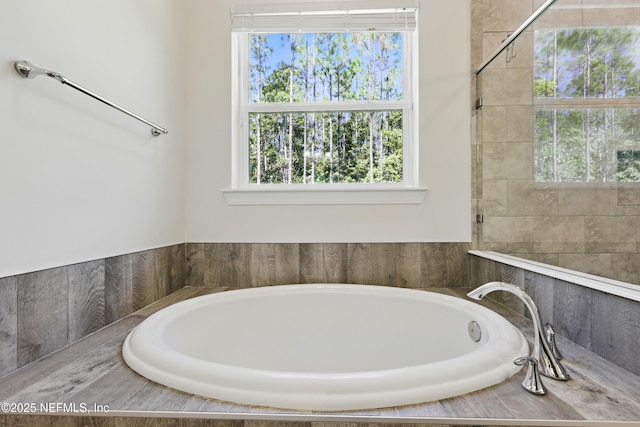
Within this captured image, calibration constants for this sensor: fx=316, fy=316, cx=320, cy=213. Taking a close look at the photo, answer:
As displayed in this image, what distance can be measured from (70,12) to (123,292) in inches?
38.5

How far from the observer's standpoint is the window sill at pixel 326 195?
175cm

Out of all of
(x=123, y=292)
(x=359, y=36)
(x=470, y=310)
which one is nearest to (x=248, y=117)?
(x=359, y=36)

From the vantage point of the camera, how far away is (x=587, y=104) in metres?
1.28

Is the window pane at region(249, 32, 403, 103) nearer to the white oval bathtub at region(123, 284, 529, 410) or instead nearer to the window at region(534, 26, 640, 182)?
the window at region(534, 26, 640, 182)

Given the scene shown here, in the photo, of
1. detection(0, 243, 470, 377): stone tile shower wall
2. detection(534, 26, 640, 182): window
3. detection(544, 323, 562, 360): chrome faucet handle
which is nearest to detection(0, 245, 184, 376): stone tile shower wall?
detection(0, 243, 470, 377): stone tile shower wall

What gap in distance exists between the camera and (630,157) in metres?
1.18

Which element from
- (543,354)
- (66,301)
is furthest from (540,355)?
(66,301)

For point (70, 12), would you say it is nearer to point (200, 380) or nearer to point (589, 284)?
point (200, 380)

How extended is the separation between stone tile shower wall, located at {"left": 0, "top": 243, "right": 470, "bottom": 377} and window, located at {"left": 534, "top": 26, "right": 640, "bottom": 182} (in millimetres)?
635

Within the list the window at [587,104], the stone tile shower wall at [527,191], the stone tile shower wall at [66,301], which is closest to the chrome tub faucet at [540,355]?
the stone tile shower wall at [527,191]

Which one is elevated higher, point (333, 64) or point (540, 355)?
point (333, 64)

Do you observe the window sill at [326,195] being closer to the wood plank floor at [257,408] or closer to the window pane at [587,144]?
the window pane at [587,144]

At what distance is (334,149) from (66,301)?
1.42 metres

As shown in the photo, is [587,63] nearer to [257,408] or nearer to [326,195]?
[326,195]
